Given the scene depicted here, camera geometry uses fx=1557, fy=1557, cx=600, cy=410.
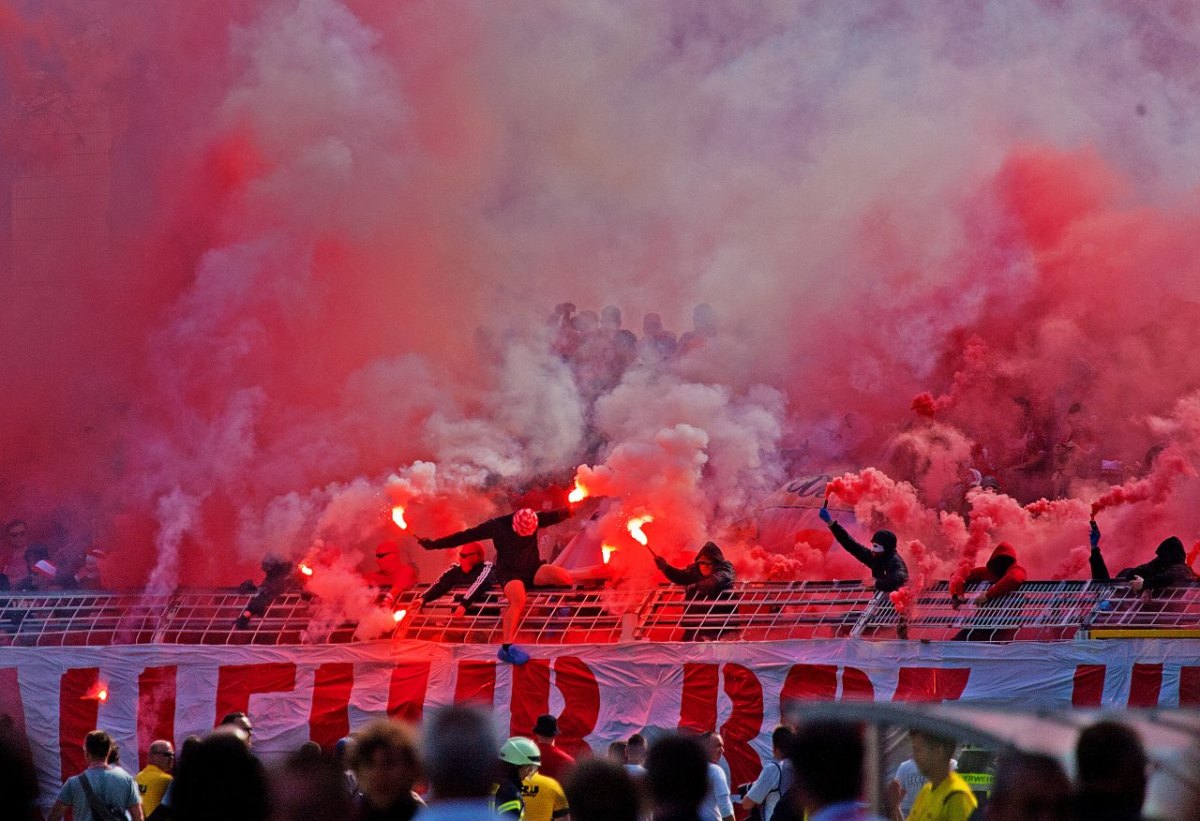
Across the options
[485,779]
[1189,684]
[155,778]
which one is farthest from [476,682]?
[485,779]

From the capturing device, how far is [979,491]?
22328 mm

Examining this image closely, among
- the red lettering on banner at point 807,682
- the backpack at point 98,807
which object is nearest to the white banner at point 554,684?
the red lettering on banner at point 807,682

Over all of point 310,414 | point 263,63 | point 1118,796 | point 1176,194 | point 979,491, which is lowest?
point 1118,796

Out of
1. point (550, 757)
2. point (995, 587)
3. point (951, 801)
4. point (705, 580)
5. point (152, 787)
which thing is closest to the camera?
point (951, 801)

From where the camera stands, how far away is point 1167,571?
16547 millimetres

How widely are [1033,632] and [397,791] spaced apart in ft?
47.5

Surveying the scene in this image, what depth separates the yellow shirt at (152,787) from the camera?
1100cm

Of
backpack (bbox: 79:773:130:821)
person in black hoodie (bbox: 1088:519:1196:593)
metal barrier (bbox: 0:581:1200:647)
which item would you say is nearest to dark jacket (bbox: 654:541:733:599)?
metal barrier (bbox: 0:581:1200:647)

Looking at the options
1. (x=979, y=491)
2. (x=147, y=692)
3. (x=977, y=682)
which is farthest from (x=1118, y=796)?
(x=979, y=491)

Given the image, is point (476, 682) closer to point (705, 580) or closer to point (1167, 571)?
point (705, 580)

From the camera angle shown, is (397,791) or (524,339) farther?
(524,339)

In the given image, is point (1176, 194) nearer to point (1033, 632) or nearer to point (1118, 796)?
point (1033, 632)

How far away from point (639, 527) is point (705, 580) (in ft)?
6.07

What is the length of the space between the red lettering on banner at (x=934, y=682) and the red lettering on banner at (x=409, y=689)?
4871 millimetres
